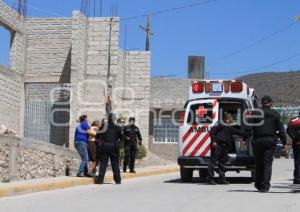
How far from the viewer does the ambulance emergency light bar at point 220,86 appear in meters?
16.7

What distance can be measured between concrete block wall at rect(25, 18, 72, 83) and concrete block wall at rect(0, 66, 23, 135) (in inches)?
46.0

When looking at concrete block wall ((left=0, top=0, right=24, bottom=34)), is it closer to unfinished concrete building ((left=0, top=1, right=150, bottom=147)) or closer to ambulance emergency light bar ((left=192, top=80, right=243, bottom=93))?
unfinished concrete building ((left=0, top=1, right=150, bottom=147))

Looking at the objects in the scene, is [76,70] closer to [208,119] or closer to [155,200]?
[208,119]

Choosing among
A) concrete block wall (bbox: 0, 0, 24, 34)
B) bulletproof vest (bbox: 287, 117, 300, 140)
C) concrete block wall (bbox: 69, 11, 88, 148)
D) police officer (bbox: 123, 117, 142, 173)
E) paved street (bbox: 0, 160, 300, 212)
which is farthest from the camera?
concrete block wall (bbox: 69, 11, 88, 148)

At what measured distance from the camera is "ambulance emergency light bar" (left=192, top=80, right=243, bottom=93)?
656 inches

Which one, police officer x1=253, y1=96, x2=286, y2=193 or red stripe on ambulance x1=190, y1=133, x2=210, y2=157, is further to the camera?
red stripe on ambulance x1=190, y1=133, x2=210, y2=157

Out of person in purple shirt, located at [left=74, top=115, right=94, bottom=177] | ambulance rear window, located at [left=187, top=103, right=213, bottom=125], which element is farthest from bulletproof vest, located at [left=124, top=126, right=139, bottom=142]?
ambulance rear window, located at [left=187, top=103, right=213, bottom=125]

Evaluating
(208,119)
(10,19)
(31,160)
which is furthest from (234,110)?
(10,19)

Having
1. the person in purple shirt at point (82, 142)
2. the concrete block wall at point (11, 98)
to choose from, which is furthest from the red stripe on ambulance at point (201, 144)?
the concrete block wall at point (11, 98)

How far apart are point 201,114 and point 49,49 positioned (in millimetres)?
12310

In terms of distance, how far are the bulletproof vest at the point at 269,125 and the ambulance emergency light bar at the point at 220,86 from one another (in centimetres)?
377

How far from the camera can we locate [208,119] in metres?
16.9

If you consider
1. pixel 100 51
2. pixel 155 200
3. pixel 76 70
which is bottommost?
pixel 155 200

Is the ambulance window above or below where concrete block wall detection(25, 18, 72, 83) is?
below
